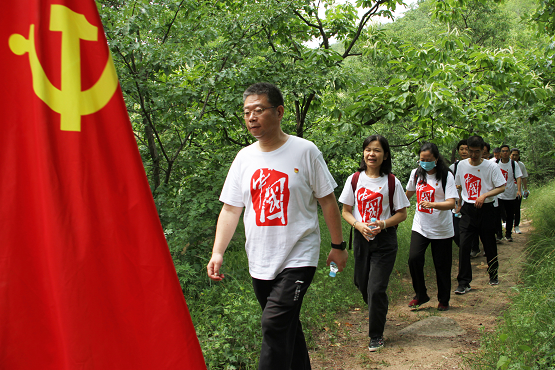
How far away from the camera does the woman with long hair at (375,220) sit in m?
4.54

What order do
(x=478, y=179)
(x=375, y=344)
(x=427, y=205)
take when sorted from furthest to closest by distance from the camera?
1. (x=478, y=179)
2. (x=427, y=205)
3. (x=375, y=344)

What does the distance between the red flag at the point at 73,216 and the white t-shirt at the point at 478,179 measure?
5974 millimetres

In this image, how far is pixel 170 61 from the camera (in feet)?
17.8

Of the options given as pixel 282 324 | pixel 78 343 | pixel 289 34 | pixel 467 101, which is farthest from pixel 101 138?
pixel 467 101

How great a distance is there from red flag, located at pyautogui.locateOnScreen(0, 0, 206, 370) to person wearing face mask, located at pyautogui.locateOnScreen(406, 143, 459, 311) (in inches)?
178

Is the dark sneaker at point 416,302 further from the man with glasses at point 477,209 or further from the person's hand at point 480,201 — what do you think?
the person's hand at point 480,201

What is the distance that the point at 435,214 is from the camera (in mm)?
5613

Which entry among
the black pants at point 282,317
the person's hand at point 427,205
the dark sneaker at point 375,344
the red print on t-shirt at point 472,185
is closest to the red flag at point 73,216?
the black pants at point 282,317

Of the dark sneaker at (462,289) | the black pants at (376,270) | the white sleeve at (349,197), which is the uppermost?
the white sleeve at (349,197)

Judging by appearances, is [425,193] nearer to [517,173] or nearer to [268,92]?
[268,92]

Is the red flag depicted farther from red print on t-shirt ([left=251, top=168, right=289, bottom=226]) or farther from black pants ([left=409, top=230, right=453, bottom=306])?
black pants ([left=409, top=230, right=453, bottom=306])

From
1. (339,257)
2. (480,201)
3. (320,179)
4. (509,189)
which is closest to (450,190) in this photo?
(480,201)

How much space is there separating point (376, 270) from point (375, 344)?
2.27 feet

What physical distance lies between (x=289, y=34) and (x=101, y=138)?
6.59 metres
